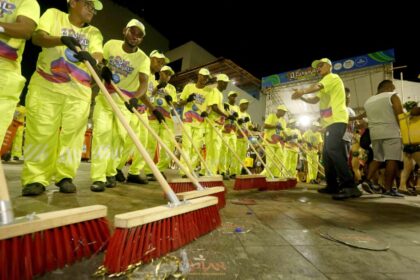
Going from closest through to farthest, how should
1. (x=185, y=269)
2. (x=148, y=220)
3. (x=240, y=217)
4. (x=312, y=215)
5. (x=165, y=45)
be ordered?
1. (x=185, y=269)
2. (x=148, y=220)
3. (x=240, y=217)
4. (x=312, y=215)
5. (x=165, y=45)

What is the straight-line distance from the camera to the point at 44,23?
240cm

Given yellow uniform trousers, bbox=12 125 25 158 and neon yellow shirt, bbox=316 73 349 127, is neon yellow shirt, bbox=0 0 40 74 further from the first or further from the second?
yellow uniform trousers, bbox=12 125 25 158

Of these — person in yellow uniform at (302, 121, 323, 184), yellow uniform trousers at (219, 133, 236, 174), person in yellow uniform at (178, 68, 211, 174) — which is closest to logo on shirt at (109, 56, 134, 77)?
person in yellow uniform at (178, 68, 211, 174)

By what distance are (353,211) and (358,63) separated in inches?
536

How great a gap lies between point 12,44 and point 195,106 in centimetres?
361

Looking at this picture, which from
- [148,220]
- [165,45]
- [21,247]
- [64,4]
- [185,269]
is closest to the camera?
[21,247]

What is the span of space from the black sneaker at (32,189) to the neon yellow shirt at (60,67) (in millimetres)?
916

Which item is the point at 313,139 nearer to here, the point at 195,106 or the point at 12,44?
the point at 195,106

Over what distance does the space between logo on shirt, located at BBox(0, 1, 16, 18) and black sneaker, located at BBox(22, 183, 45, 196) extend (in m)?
1.44

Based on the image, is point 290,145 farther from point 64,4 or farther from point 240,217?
point 64,4

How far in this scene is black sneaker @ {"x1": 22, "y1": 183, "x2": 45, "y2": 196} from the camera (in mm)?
2219

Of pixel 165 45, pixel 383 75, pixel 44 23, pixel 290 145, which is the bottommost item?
pixel 290 145

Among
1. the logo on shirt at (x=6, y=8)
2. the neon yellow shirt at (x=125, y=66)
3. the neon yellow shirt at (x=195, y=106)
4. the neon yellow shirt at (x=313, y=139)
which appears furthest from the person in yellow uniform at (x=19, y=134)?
the neon yellow shirt at (x=313, y=139)

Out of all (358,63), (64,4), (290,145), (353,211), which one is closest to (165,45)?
(64,4)
